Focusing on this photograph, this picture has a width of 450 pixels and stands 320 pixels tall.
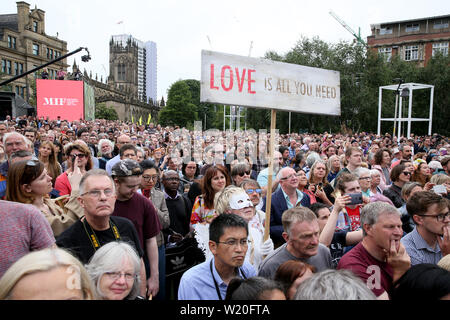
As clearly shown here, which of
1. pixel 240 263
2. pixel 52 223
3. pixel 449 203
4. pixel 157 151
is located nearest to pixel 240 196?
pixel 240 263

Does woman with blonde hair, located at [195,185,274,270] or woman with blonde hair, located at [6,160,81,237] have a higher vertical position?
woman with blonde hair, located at [6,160,81,237]

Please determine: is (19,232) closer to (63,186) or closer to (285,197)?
(63,186)

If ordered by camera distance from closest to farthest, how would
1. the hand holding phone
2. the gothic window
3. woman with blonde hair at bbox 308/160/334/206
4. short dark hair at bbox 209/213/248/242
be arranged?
short dark hair at bbox 209/213/248/242 < the hand holding phone < woman with blonde hair at bbox 308/160/334/206 < the gothic window

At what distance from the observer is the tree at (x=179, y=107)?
74.6 metres

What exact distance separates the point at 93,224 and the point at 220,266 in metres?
1.03

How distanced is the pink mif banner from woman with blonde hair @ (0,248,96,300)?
2426 centimetres

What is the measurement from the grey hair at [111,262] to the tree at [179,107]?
2859 inches

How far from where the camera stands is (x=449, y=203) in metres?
3.36

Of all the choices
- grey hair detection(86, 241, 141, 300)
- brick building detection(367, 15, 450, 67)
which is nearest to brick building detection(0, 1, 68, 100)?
brick building detection(367, 15, 450, 67)

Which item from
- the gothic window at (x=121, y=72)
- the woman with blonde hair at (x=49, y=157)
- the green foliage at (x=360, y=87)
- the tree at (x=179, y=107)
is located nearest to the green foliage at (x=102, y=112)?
the tree at (x=179, y=107)

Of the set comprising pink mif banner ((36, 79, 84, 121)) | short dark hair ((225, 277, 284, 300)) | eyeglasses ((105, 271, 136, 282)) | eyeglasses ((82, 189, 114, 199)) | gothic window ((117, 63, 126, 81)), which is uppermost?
gothic window ((117, 63, 126, 81))

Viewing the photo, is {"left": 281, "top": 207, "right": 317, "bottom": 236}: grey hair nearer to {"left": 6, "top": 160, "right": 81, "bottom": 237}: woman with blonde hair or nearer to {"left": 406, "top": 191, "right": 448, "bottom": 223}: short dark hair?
{"left": 406, "top": 191, "right": 448, "bottom": 223}: short dark hair

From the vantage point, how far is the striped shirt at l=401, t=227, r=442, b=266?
3.08m
